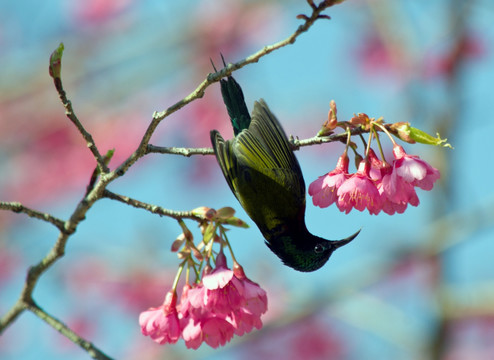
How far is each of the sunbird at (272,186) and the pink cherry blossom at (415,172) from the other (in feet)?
0.87

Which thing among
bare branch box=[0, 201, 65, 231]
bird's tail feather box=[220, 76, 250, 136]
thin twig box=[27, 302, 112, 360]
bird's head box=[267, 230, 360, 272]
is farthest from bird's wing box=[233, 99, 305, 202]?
thin twig box=[27, 302, 112, 360]

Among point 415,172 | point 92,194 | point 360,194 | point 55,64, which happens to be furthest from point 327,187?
point 55,64

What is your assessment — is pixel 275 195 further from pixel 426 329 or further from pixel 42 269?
pixel 426 329

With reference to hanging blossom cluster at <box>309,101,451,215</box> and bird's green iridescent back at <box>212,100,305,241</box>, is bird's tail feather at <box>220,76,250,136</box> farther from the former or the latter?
hanging blossom cluster at <box>309,101,451,215</box>

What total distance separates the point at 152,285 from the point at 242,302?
4.60m

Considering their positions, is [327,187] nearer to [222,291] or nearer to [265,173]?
[265,173]

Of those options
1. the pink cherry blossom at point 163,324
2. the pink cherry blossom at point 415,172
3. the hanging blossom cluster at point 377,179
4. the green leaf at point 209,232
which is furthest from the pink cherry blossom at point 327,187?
the pink cherry blossom at point 163,324

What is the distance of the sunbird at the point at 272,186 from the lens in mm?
1793

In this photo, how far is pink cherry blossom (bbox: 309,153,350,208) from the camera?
5.35 feet

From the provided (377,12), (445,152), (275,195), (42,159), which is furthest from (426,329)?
(42,159)

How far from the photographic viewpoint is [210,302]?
5.03 feet

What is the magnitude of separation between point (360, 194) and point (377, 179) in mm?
76

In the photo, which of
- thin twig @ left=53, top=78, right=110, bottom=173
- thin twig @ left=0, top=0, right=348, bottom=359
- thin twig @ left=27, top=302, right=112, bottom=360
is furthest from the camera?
thin twig @ left=27, top=302, right=112, bottom=360

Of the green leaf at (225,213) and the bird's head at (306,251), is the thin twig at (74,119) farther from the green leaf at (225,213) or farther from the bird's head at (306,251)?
the bird's head at (306,251)
